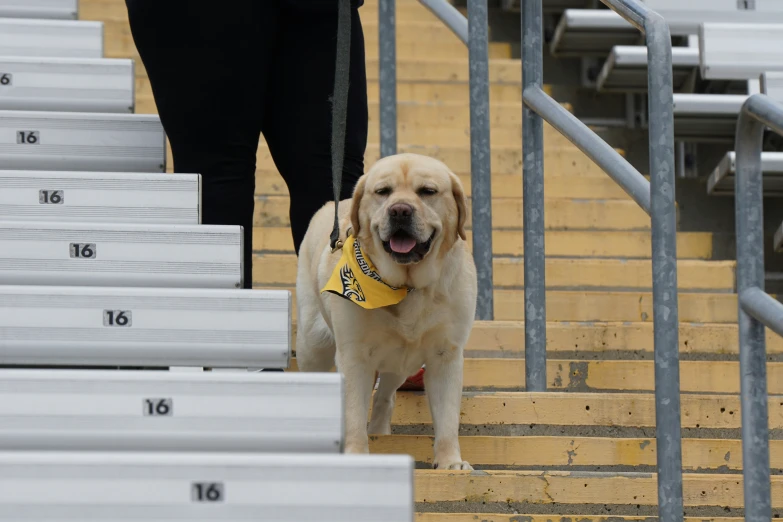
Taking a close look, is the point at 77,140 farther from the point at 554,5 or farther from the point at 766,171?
the point at 554,5

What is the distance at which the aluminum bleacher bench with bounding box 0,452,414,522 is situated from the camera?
194 centimetres

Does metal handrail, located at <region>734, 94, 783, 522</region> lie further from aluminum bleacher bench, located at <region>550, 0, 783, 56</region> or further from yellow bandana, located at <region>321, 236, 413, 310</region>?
aluminum bleacher bench, located at <region>550, 0, 783, 56</region>

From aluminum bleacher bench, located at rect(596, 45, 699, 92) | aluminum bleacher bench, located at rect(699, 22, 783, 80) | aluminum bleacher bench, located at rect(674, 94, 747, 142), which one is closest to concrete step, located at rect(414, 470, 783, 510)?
aluminum bleacher bench, located at rect(674, 94, 747, 142)

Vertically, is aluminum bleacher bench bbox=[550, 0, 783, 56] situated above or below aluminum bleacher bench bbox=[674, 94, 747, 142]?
above

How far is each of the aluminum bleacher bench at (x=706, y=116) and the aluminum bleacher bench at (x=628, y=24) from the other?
0.52 meters

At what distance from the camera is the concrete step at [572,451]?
10.4ft

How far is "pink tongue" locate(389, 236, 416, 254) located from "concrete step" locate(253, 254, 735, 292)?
1255 millimetres

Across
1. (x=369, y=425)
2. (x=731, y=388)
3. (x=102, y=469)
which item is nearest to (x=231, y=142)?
(x=369, y=425)

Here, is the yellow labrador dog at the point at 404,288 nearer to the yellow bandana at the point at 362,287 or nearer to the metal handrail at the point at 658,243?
the yellow bandana at the point at 362,287

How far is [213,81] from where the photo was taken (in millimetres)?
3107

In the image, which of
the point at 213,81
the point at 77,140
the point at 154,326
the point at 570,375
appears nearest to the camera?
the point at 154,326

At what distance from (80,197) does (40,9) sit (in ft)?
5.37

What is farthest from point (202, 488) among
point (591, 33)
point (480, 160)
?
point (591, 33)

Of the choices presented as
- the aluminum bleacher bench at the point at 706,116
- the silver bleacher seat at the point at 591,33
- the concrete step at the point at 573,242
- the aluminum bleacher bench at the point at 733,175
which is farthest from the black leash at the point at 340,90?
the silver bleacher seat at the point at 591,33
